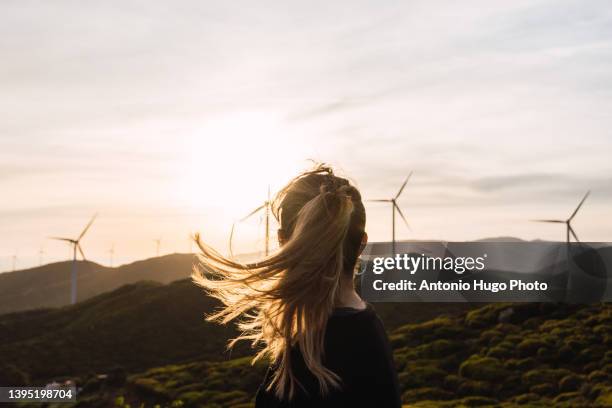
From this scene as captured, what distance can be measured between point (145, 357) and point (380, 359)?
126735mm

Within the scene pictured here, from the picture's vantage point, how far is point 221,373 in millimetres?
99938

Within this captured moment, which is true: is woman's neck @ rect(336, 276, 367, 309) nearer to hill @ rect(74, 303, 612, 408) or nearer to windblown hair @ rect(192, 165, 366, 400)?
windblown hair @ rect(192, 165, 366, 400)

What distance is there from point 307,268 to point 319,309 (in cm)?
30

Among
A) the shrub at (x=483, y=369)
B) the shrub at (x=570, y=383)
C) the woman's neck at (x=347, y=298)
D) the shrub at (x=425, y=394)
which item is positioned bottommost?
the shrub at (x=425, y=394)

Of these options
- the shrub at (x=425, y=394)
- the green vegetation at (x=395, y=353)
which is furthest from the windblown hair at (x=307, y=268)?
the shrub at (x=425, y=394)

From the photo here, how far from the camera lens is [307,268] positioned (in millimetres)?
5234

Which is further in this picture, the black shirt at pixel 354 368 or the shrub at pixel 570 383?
the shrub at pixel 570 383

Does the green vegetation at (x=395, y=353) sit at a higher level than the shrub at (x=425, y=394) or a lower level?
higher

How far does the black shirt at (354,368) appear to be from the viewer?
16.5 ft

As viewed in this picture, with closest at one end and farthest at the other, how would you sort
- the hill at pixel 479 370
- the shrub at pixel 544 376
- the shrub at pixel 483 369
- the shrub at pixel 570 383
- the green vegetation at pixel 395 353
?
the hill at pixel 479 370, the shrub at pixel 570 383, the green vegetation at pixel 395 353, the shrub at pixel 544 376, the shrub at pixel 483 369

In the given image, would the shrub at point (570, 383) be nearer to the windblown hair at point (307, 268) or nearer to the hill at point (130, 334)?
the hill at point (130, 334)

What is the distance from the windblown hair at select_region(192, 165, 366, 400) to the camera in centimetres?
512

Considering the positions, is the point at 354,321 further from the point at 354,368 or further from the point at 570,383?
the point at 570,383

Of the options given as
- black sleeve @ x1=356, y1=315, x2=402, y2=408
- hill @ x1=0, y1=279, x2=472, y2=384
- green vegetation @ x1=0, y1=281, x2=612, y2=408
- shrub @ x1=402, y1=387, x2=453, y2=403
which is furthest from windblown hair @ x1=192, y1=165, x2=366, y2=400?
hill @ x1=0, y1=279, x2=472, y2=384
